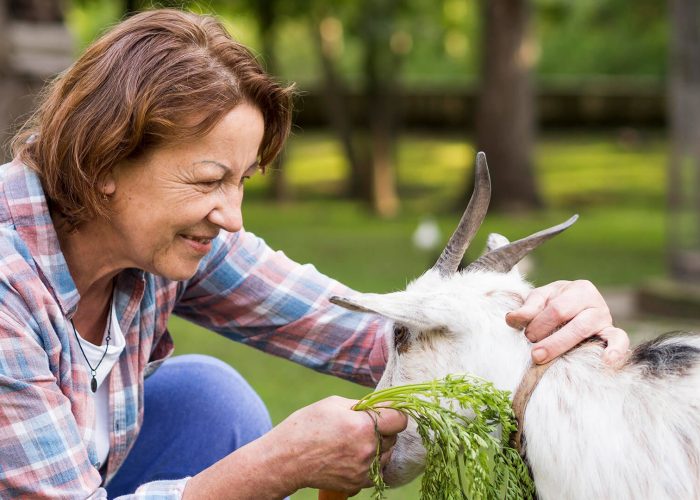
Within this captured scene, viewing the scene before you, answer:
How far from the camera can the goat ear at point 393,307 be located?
2664 mm

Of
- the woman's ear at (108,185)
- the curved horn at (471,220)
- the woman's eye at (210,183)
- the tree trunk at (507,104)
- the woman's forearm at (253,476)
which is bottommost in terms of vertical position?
the tree trunk at (507,104)

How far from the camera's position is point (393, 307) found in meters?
2.74

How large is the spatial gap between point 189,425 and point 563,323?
48.1 inches

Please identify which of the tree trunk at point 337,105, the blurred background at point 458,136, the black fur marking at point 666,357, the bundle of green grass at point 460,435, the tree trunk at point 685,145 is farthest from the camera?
the tree trunk at point 337,105

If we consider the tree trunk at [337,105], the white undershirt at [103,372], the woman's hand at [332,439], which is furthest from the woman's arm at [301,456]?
the tree trunk at [337,105]

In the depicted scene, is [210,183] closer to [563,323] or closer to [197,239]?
[197,239]

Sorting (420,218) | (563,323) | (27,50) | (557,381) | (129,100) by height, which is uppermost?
(129,100)

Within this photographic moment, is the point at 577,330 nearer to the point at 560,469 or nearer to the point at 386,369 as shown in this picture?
the point at 560,469

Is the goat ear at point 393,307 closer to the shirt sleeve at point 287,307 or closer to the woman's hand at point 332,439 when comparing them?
the woman's hand at point 332,439

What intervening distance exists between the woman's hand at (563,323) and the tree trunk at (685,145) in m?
6.49

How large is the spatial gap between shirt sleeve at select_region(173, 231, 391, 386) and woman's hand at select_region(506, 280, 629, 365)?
585 millimetres

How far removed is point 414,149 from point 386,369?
20.5 m

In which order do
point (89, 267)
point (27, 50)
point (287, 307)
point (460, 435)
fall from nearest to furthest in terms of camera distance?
1. point (460, 435)
2. point (89, 267)
3. point (287, 307)
4. point (27, 50)

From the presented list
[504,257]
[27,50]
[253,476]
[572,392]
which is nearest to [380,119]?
[27,50]
